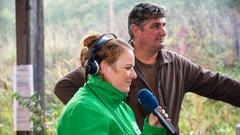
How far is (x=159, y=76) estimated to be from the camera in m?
2.97

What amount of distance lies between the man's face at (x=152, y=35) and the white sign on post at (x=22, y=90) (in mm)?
1171

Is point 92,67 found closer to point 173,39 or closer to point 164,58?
point 164,58

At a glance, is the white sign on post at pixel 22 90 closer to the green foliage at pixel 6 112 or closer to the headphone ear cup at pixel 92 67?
the green foliage at pixel 6 112

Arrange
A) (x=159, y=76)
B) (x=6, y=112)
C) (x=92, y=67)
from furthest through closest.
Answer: (x=6, y=112) → (x=159, y=76) → (x=92, y=67)

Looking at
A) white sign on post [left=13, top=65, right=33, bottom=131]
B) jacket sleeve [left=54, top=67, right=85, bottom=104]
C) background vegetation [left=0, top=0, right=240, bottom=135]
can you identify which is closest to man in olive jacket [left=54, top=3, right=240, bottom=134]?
jacket sleeve [left=54, top=67, right=85, bottom=104]

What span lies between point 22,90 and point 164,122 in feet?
7.29

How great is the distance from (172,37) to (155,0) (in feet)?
0.96

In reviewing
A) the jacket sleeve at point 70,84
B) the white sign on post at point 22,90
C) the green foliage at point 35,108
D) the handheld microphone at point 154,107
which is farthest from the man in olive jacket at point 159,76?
the handheld microphone at point 154,107

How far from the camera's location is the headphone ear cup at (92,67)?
78.6 inches

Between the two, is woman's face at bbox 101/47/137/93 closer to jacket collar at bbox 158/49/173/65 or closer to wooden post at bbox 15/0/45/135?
jacket collar at bbox 158/49/173/65

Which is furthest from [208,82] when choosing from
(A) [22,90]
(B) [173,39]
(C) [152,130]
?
(A) [22,90]

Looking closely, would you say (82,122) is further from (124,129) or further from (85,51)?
(85,51)

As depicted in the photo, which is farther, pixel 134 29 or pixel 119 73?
pixel 134 29

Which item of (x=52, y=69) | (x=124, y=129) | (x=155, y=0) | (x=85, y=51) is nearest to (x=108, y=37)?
(x=85, y=51)
